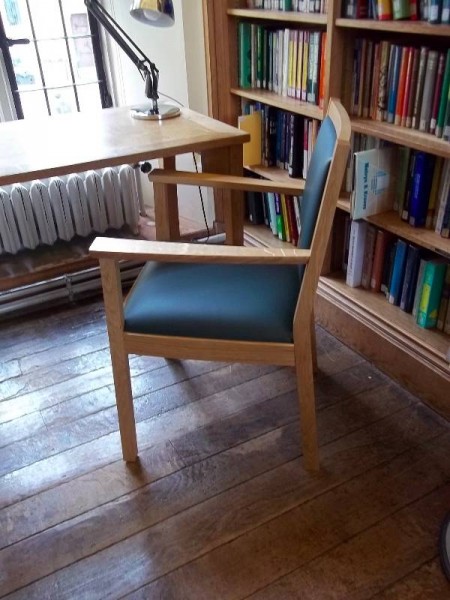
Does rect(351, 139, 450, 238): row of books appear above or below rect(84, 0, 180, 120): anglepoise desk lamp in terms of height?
below

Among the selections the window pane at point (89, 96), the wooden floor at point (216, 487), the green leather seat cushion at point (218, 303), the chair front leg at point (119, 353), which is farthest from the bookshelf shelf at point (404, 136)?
the window pane at point (89, 96)

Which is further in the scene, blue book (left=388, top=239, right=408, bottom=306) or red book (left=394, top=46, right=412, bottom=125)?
blue book (left=388, top=239, right=408, bottom=306)

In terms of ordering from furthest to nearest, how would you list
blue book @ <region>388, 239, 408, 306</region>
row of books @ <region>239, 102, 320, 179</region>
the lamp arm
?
row of books @ <region>239, 102, 320, 179</region>
blue book @ <region>388, 239, 408, 306</region>
the lamp arm

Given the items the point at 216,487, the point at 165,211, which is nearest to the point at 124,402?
the point at 216,487

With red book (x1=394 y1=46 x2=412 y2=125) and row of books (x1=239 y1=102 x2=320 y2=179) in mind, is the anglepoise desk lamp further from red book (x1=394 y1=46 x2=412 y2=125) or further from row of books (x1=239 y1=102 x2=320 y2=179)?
red book (x1=394 y1=46 x2=412 y2=125)

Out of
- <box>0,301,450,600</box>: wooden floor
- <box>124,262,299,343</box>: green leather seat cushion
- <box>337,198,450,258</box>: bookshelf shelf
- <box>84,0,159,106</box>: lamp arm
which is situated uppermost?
<box>84,0,159,106</box>: lamp arm

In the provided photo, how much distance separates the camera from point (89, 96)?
8.46ft

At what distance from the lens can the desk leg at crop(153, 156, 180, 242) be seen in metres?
1.71

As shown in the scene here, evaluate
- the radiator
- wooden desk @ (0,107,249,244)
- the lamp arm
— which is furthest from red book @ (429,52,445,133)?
Result: the radiator

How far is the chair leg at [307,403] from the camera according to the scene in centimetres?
135

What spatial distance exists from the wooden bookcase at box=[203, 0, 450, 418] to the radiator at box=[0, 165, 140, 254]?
1.78 feet

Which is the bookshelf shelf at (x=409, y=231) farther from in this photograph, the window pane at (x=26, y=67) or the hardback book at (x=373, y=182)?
the window pane at (x=26, y=67)

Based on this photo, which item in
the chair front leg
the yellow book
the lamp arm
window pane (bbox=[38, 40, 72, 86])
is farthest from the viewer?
window pane (bbox=[38, 40, 72, 86])

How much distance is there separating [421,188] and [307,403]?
2.43 feet
